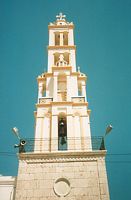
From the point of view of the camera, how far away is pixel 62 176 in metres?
15.1

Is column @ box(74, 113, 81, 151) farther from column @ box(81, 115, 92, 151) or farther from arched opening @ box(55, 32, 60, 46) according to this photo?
arched opening @ box(55, 32, 60, 46)

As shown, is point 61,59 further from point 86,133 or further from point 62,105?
point 86,133

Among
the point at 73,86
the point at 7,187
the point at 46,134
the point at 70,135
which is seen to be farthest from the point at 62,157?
the point at 73,86

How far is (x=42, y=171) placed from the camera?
1527 cm

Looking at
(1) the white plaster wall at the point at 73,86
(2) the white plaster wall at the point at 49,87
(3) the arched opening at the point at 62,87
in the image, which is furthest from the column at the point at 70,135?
(2) the white plaster wall at the point at 49,87

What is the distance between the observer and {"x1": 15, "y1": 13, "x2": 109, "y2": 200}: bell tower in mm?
14609

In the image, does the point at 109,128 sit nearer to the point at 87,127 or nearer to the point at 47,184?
the point at 87,127

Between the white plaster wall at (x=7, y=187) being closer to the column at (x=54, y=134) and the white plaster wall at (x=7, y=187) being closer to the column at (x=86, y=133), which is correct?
the column at (x=54, y=134)

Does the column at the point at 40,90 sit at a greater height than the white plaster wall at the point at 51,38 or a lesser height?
lesser

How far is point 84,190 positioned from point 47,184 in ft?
6.73

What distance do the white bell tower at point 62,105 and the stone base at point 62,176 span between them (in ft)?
3.74

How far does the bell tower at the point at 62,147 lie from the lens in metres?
14.6

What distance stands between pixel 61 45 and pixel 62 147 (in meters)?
10.5

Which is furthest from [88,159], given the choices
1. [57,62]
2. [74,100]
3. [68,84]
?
[57,62]
